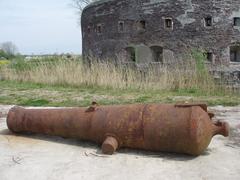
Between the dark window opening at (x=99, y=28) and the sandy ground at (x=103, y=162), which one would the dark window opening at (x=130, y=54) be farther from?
the sandy ground at (x=103, y=162)

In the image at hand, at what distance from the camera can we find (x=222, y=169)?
2816mm

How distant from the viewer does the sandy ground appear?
9.11 feet

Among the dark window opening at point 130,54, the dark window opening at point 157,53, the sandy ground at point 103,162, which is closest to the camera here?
the sandy ground at point 103,162

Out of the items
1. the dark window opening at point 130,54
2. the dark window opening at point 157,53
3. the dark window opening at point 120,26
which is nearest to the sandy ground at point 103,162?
the dark window opening at point 157,53

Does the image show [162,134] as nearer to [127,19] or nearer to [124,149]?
[124,149]

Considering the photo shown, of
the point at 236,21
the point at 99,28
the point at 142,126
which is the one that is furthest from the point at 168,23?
the point at 142,126

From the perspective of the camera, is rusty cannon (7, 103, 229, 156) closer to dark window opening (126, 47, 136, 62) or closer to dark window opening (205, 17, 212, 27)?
dark window opening (205, 17, 212, 27)

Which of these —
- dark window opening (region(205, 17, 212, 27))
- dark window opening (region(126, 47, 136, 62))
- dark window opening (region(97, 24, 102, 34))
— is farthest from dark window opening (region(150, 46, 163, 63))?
dark window opening (region(97, 24, 102, 34))

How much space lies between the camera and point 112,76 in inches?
366

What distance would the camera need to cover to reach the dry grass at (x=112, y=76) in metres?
8.41

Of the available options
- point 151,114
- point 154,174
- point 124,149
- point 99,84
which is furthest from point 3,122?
point 99,84

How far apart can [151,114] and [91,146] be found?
0.72 metres

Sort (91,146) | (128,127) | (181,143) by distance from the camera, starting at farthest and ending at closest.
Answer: (91,146) → (128,127) → (181,143)

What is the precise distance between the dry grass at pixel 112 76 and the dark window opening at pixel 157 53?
18.1ft
